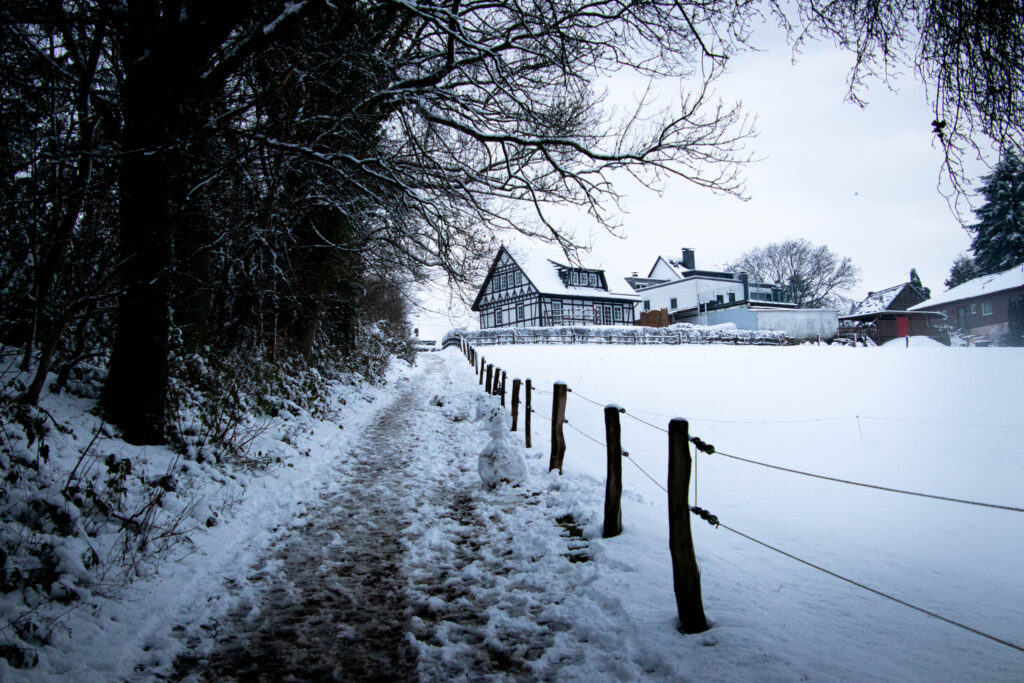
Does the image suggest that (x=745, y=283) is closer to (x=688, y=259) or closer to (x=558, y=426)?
(x=688, y=259)

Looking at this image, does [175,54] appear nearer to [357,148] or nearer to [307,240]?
[357,148]

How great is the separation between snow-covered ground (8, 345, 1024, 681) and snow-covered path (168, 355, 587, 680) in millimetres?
19

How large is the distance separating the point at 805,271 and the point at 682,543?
228ft

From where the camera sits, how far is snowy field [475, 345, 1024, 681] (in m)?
2.71

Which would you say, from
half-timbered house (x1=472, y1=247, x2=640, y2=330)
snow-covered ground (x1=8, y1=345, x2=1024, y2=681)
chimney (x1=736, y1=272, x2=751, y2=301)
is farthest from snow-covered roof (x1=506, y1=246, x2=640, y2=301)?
snow-covered ground (x1=8, y1=345, x2=1024, y2=681)

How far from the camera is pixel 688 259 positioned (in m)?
58.5

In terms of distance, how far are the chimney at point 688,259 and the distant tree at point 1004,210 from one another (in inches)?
2283

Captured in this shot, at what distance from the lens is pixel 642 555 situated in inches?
152

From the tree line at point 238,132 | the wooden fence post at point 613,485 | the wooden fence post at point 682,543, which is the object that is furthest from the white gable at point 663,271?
the wooden fence post at point 682,543

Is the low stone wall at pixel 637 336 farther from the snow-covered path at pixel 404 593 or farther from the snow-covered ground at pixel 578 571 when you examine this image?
the snow-covered path at pixel 404 593

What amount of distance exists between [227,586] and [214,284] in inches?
169

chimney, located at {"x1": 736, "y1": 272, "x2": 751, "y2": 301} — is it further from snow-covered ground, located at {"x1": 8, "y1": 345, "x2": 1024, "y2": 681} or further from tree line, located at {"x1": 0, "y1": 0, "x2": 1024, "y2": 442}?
tree line, located at {"x1": 0, "y1": 0, "x2": 1024, "y2": 442}

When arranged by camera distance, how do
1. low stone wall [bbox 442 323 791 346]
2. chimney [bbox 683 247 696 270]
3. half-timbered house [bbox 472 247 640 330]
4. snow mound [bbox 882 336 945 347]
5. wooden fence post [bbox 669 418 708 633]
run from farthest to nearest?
chimney [bbox 683 247 696 270]
half-timbered house [bbox 472 247 640 330]
low stone wall [bbox 442 323 791 346]
snow mound [bbox 882 336 945 347]
wooden fence post [bbox 669 418 708 633]

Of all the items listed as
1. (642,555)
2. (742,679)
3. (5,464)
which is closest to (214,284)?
(5,464)
